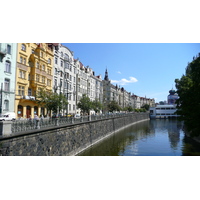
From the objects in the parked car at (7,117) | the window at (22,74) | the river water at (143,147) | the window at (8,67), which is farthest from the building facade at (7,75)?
the river water at (143,147)

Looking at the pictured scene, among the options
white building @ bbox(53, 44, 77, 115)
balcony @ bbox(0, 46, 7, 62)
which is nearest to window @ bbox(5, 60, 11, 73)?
balcony @ bbox(0, 46, 7, 62)

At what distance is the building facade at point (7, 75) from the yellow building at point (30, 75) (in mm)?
1048

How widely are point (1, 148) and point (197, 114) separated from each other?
62.3 feet

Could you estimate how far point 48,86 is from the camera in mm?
39875

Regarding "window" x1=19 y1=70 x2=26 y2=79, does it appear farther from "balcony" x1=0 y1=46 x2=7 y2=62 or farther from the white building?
the white building

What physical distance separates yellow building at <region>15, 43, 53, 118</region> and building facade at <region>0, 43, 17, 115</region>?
3.44ft

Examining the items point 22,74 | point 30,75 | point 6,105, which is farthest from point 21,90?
point 6,105

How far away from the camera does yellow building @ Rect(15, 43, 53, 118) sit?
31969 millimetres

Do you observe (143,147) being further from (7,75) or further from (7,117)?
(7,75)

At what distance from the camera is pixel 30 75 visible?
3516 cm

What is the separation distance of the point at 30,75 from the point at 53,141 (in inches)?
879

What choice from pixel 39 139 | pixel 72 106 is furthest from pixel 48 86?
pixel 39 139

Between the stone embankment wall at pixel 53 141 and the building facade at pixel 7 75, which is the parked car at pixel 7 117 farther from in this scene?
the stone embankment wall at pixel 53 141

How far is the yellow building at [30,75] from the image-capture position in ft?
105
